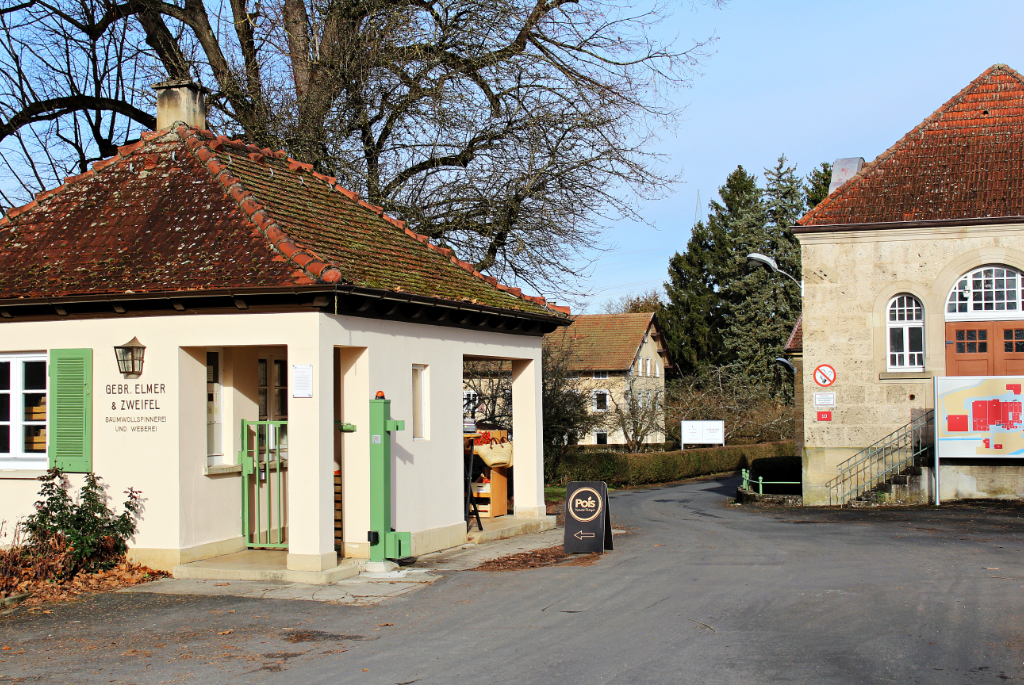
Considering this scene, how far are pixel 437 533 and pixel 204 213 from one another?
5.26m

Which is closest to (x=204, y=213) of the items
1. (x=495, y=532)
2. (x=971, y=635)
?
(x=495, y=532)

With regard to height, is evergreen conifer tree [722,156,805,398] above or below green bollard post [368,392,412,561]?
above

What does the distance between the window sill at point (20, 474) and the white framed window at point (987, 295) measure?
58.6 feet

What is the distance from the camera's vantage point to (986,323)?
21.1m

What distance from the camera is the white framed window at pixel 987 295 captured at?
825 inches

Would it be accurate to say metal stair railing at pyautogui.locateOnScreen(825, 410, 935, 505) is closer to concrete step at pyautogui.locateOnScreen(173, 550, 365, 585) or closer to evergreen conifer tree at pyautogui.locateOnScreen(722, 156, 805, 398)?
concrete step at pyautogui.locateOnScreen(173, 550, 365, 585)

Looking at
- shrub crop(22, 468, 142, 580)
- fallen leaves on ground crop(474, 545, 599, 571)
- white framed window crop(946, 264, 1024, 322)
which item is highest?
white framed window crop(946, 264, 1024, 322)

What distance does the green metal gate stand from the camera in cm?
1254

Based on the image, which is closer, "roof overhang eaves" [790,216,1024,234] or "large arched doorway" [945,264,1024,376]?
"roof overhang eaves" [790,216,1024,234]

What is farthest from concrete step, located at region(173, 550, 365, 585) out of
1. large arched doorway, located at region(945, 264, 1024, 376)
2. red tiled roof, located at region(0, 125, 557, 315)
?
large arched doorway, located at region(945, 264, 1024, 376)

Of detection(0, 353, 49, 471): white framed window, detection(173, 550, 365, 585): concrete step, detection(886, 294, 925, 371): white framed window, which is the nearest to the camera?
detection(173, 550, 365, 585): concrete step

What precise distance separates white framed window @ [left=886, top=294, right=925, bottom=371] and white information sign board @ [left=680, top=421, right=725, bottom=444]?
2235 centimetres

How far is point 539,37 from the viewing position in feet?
70.4

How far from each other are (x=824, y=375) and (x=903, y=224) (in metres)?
3.66
